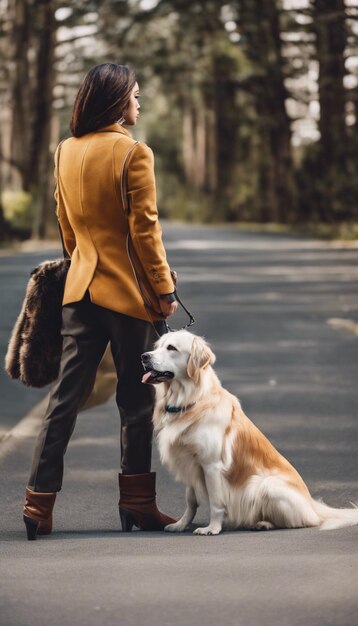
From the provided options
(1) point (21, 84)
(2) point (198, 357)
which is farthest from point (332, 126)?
(2) point (198, 357)

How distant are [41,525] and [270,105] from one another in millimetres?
57183

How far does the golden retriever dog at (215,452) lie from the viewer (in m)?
6.97

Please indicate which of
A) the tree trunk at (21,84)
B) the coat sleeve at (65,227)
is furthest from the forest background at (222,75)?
the coat sleeve at (65,227)

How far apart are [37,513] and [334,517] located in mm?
1404

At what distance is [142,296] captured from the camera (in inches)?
277

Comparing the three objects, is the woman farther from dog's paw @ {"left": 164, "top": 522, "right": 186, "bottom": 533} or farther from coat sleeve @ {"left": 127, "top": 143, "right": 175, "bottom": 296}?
dog's paw @ {"left": 164, "top": 522, "right": 186, "bottom": 533}

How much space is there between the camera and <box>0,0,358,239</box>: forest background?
44.2 meters

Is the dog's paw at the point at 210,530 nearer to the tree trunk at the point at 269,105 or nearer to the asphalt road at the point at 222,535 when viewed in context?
the asphalt road at the point at 222,535

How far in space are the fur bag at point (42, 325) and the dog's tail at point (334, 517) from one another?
1430mm

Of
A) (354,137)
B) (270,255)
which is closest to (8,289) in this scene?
(270,255)

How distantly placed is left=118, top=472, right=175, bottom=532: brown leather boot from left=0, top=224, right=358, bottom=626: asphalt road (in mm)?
115

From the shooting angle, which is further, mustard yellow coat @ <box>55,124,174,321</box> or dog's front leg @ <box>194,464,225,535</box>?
dog's front leg @ <box>194,464,225,535</box>

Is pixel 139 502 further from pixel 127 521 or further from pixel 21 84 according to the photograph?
pixel 21 84

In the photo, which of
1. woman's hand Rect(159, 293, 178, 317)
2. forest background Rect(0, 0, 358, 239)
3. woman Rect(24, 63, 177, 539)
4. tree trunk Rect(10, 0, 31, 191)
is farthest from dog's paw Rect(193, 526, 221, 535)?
tree trunk Rect(10, 0, 31, 191)
